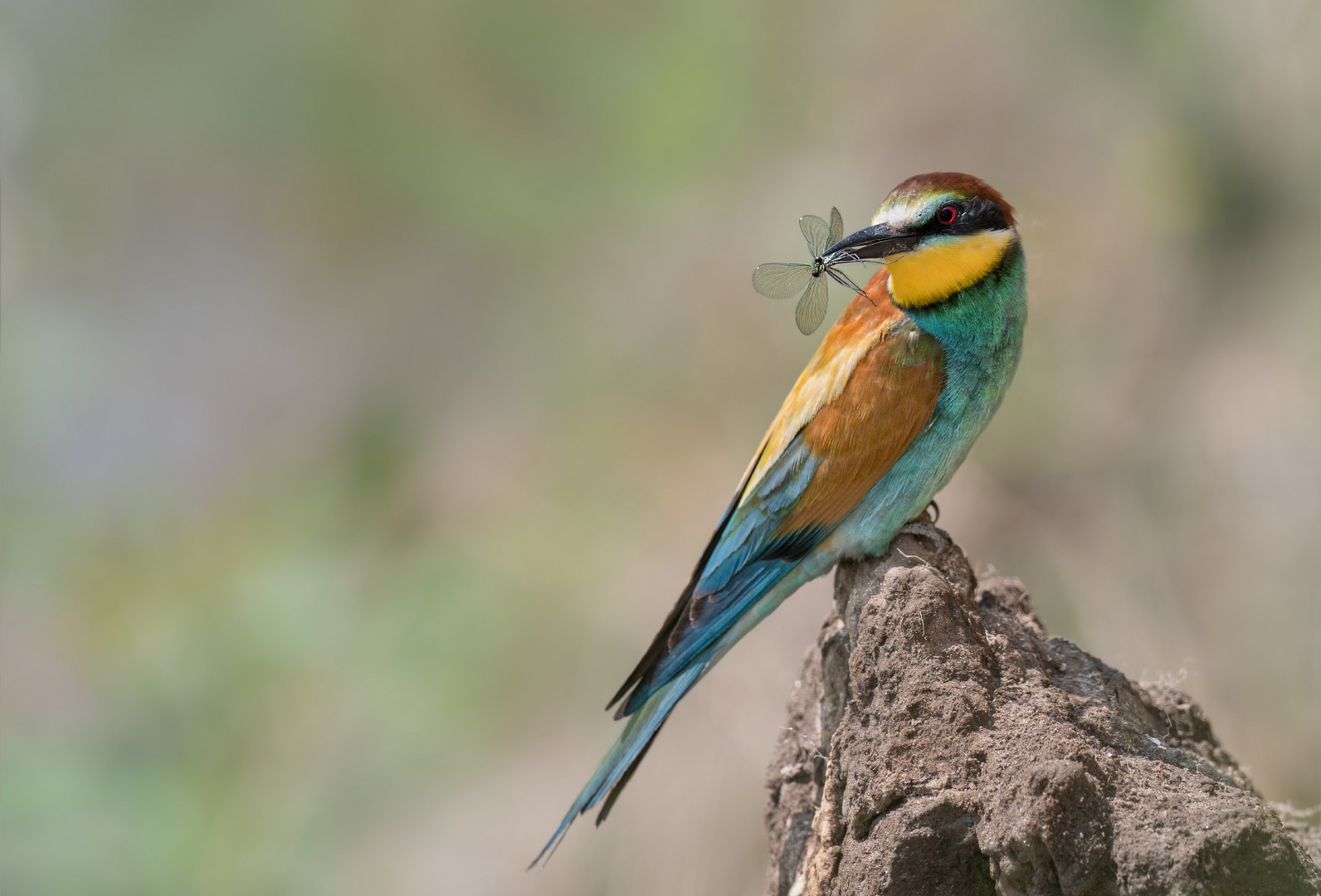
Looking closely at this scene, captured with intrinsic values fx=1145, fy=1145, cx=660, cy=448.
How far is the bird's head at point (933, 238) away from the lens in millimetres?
2922

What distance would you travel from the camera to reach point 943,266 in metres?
2.94

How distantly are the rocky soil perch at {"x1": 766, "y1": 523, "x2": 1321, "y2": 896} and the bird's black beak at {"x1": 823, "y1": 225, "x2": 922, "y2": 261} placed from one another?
704 mm

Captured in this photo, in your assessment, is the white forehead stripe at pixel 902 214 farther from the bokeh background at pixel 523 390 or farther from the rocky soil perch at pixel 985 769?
the bokeh background at pixel 523 390

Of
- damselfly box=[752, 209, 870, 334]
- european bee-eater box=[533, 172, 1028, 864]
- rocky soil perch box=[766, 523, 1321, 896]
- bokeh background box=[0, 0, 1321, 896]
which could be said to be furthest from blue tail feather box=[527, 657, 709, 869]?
bokeh background box=[0, 0, 1321, 896]

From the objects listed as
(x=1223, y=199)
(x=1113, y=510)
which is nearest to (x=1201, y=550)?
(x=1113, y=510)

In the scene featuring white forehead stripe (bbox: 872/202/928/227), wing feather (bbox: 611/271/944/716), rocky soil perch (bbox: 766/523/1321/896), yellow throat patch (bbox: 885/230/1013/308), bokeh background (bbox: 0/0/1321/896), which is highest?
bokeh background (bbox: 0/0/1321/896)

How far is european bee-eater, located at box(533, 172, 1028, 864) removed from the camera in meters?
2.92

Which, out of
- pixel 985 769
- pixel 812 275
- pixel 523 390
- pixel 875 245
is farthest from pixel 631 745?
pixel 523 390

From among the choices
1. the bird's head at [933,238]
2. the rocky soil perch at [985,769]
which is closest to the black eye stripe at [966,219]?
the bird's head at [933,238]

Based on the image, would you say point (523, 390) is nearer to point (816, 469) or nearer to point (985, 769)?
point (816, 469)

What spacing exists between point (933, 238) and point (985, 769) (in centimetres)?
139

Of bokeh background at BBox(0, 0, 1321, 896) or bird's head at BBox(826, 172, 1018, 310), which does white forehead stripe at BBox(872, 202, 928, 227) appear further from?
bokeh background at BBox(0, 0, 1321, 896)

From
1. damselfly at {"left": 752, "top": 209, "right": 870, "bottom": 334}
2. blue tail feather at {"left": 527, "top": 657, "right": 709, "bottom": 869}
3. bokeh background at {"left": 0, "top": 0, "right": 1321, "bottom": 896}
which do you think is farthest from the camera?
bokeh background at {"left": 0, "top": 0, "right": 1321, "bottom": 896}

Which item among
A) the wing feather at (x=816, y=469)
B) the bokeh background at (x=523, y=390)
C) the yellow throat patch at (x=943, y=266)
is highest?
the bokeh background at (x=523, y=390)
